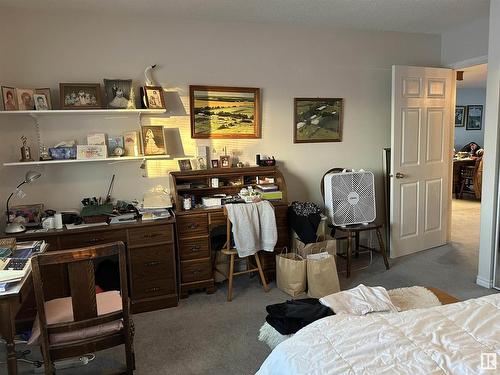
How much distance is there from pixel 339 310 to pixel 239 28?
8.72ft

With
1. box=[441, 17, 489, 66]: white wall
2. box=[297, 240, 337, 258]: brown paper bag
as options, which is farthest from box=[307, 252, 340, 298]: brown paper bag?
box=[441, 17, 489, 66]: white wall

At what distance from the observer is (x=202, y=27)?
3.38 m

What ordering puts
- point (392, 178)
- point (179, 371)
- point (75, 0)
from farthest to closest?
point (392, 178) < point (75, 0) < point (179, 371)

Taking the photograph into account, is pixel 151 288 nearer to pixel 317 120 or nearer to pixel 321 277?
pixel 321 277

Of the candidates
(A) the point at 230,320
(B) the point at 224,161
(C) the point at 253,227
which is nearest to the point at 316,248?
(C) the point at 253,227

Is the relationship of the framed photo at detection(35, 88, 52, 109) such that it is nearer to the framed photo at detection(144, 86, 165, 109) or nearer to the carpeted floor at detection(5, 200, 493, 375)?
the framed photo at detection(144, 86, 165, 109)

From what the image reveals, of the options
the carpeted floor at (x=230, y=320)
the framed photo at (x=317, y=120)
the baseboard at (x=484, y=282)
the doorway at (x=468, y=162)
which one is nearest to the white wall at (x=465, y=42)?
the doorway at (x=468, y=162)

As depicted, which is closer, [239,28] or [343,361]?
[343,361]

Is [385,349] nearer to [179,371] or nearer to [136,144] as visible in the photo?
[179,371]

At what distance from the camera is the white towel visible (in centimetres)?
304

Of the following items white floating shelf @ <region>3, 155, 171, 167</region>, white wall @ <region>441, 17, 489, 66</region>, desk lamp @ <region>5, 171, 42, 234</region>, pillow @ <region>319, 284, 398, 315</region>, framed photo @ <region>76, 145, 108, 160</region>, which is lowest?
pillow @ <region>319, 284, 398, 315</region>

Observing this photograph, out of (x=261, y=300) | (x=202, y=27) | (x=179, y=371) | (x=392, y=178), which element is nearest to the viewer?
(x=179, y=371)

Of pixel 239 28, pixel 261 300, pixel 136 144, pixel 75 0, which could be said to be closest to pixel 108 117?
pixel 136 144

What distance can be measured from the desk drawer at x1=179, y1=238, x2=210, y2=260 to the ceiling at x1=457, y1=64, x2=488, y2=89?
14.5ft
